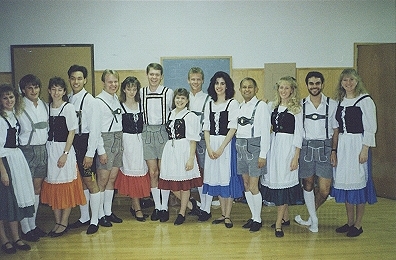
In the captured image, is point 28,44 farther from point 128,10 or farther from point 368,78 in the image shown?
point 368,78

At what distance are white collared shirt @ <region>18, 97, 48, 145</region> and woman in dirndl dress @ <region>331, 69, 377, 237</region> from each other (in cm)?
216

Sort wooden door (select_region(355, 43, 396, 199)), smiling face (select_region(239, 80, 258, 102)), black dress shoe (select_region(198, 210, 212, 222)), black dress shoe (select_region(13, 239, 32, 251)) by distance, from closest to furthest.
Result: black dress shoe (select_region(13, 239, 32, 251))
smiling face (select_region(239, 80, 258, 102))
black dress shoe (select_region(198, 210, 212, 222))
wooden door (select_region(355, 43, 396, 199))

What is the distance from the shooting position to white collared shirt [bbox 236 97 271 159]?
294 centimetres

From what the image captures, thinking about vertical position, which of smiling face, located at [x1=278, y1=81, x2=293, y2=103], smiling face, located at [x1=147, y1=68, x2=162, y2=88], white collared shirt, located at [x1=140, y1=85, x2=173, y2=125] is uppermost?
smiling face, located at [x1=147, y1=68, x2=162, y2=88]

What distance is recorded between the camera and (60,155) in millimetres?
2914

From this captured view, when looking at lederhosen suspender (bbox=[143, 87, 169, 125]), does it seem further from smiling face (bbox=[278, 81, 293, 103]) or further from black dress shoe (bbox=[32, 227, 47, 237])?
black dress shoe (bbox=[32, 227, 47, 237])

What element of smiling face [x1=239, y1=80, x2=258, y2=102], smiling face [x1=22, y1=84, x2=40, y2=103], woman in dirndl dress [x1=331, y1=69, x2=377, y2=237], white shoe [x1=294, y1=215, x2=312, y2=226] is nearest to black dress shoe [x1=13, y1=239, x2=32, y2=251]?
smiling face [x1=22, y1=84, x2=40, y2=103]

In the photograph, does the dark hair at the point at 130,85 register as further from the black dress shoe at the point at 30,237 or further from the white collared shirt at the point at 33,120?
the black dress shoe at the point at 30,237

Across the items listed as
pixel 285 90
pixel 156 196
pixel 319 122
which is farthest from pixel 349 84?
pixel 156 196

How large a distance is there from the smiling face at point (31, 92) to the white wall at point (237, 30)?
2.31 feet

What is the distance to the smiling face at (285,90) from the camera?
2.89 m

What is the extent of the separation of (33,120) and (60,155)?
0.32m

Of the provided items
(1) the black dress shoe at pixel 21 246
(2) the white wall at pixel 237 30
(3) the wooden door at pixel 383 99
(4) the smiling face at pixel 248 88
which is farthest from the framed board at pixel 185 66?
(1) the black dress shoe at pixel 21 246

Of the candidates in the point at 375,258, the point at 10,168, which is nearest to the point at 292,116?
the point at 375,258
